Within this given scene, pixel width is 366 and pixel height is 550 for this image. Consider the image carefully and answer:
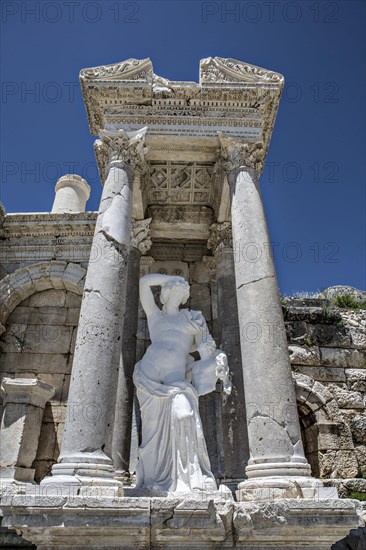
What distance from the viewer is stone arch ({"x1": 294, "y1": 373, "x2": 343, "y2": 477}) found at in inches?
354

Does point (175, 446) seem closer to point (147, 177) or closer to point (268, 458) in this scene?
point (268, 458)

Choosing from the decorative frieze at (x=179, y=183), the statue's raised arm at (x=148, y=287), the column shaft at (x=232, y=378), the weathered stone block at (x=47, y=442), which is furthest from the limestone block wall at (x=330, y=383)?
the weathered stone block at (x=47, y=442)

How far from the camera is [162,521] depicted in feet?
13.6

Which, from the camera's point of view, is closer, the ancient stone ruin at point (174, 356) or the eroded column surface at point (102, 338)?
the ancient stone ruin at point (174, 356)

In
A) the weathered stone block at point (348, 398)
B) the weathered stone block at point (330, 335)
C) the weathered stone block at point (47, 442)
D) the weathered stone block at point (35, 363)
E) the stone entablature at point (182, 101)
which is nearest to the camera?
the stone entablature at point (182, 101)

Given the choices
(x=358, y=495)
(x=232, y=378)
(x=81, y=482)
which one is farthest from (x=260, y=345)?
(x=358, y=495)

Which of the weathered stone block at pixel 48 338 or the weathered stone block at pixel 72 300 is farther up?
the weathered stone block at pixel 72 300

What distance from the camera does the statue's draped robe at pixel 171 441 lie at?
5148mm

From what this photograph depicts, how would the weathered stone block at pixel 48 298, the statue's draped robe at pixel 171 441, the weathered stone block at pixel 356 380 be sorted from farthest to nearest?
the weathered stone block at pixel 356 380 < the weathered stone block at pixel 48 298 < the statue's draped robe at pixel 171 441

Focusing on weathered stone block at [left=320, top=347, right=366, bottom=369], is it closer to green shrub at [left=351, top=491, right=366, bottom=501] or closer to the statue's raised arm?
green shrub at [left=351, top=491, right=366, bottom=501]

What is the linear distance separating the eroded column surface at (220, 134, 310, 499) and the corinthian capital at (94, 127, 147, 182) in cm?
140

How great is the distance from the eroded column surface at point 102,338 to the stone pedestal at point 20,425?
2.82 metres

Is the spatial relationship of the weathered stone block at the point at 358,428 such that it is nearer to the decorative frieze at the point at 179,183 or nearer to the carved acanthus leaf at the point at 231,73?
the decorative frieze at the point at 179,183

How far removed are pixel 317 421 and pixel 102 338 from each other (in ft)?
19.7
